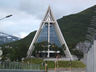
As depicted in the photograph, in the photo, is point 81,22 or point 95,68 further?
point 81,22

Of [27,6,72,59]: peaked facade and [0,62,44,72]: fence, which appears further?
[27,6,72,59]: peaked facade

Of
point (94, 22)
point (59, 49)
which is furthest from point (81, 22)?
point (94, 22)

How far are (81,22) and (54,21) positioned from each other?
52.0 meters

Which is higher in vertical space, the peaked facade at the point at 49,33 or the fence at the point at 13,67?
the peaked facade at the point at 49,33

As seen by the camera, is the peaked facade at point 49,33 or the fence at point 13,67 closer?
the fence at point 13,67

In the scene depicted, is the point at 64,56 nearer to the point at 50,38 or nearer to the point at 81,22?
the point at 50,38

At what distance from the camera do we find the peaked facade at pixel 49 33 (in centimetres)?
11912

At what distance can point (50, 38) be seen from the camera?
425ft

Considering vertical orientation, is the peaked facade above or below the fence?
above

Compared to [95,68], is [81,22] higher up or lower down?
higher up

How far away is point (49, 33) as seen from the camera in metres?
127

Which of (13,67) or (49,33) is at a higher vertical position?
(49,33)

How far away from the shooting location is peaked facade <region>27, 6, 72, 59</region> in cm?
11912

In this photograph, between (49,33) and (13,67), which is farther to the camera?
(49,33)
